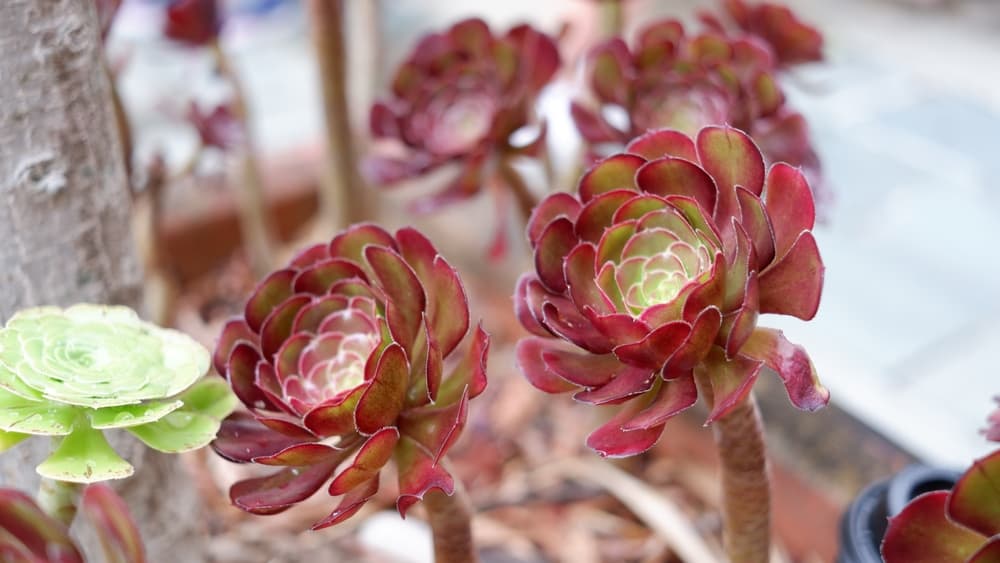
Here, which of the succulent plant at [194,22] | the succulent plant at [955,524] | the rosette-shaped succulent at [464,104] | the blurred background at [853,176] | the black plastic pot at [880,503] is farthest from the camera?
the blurred background at [853,176]

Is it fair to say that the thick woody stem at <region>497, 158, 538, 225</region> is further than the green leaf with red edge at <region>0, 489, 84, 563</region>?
Yes

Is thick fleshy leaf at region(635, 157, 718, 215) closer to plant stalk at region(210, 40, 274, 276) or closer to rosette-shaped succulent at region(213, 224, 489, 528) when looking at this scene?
rosette-shaped succulent at region(213, 224, 489, 528)

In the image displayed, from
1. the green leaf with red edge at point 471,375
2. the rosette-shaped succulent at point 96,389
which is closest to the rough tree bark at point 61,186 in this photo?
the rosette-shaped succulent at point 96,389

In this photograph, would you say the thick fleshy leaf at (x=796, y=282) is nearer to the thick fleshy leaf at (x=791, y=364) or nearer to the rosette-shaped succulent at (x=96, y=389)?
the thick fleshy leaf at (x=791, y=364)

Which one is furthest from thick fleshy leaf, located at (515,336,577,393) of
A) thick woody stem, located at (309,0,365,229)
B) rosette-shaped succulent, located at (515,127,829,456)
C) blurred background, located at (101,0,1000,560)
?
thick woody stem, located at (309,0,365,229)

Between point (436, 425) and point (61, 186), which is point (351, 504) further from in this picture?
point (61, 186)

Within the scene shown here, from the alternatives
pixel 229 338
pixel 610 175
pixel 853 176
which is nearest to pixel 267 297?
pixel 229 338
